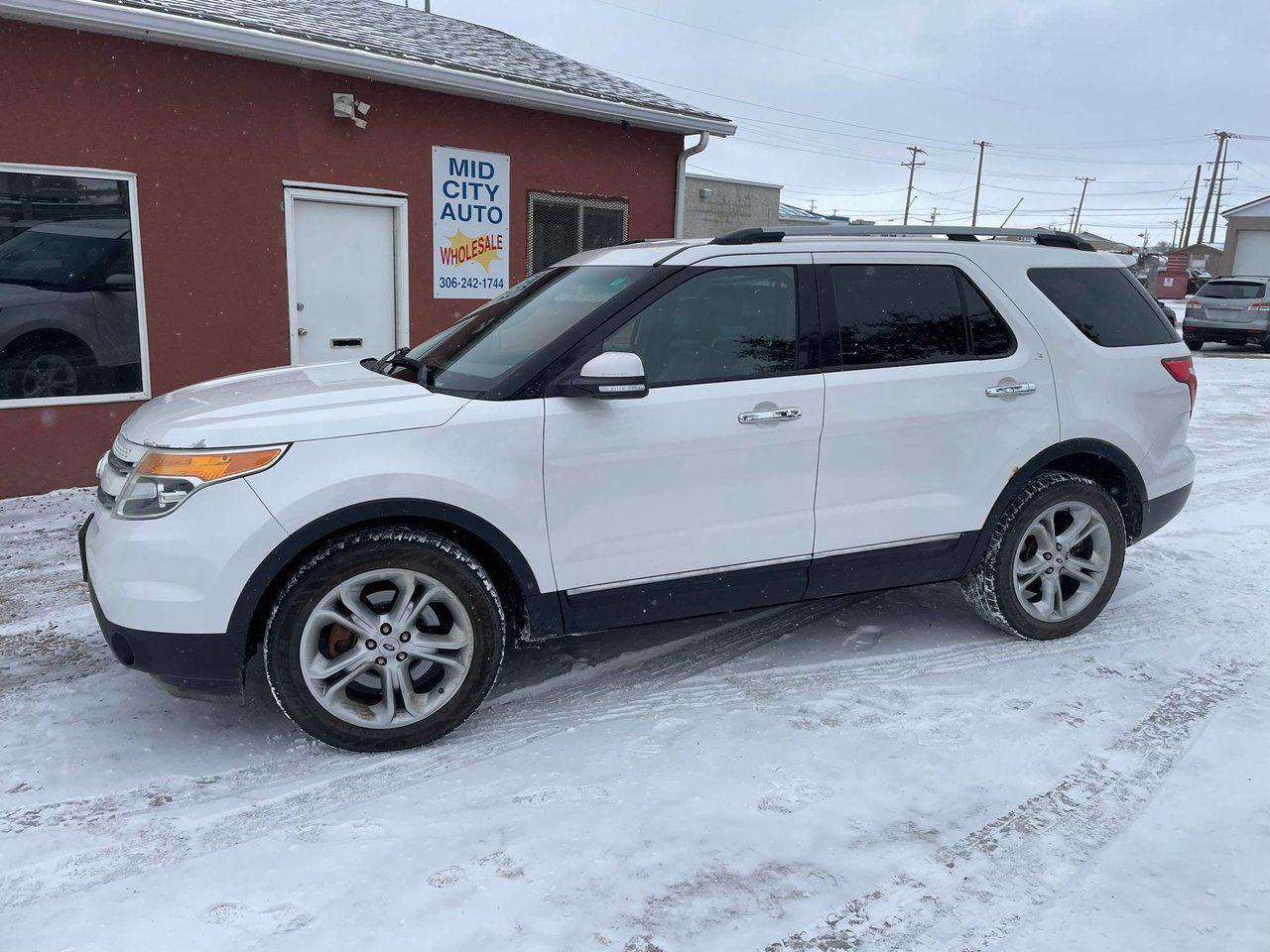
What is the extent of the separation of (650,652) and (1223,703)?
2.44 metres

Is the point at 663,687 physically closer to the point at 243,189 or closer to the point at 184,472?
the point at 184,472

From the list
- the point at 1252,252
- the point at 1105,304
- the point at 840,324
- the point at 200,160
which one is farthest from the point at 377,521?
the point at 1252,252

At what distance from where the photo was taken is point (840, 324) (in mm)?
4070

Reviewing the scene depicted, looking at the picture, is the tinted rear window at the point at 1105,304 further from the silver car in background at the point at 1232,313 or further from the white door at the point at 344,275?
the silver car in background at the point at 1232,313

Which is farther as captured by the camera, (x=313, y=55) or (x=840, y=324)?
(x=313, y=55)

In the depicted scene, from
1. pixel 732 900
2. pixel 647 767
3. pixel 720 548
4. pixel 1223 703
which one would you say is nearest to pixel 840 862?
pixel 732 900

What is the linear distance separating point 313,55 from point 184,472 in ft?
18.4

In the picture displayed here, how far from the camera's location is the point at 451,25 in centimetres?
1120

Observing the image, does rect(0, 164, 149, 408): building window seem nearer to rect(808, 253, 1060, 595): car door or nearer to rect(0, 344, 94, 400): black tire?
rect(0, 344, 94, 400): black tire

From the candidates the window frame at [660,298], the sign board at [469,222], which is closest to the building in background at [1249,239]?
the sign board at [469,222]

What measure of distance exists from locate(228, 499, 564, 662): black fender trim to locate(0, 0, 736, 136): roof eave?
17.4 ft

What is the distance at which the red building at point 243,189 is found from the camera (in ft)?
22.5

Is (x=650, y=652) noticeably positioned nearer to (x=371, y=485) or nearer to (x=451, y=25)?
(x=371, y=485)

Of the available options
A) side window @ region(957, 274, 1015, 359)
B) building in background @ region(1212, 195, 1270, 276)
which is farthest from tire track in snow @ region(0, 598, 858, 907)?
building in background @ region(1212, 195, 1270, 276)
